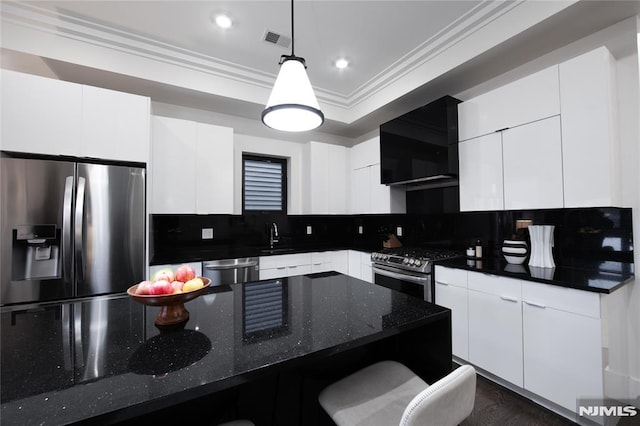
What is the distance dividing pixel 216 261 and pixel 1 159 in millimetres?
1712

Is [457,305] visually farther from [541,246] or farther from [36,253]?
[36,253]

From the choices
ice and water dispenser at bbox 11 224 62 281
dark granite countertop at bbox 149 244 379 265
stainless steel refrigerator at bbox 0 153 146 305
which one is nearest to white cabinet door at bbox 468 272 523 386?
dark granite countertop at bbox 149 244 379 265

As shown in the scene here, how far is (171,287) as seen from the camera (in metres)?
1.01

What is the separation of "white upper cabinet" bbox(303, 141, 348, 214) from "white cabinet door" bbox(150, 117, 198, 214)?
1507 millimetres

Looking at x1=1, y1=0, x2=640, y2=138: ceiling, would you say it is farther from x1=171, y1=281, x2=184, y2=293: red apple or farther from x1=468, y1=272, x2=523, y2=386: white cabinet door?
x1=171, y1=281, x2=184, y2=293: red apple

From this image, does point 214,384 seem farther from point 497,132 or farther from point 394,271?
point 497,132

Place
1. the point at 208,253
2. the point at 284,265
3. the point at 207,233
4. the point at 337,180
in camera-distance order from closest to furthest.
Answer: the point at 208,253
the point at 284,265
the point at 207,233
the point at 337,180

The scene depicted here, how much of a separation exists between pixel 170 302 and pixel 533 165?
2586mm

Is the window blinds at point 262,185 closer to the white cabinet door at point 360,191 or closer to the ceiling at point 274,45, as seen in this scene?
the ceiling at point 274,45

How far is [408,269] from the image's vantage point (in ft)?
8.56

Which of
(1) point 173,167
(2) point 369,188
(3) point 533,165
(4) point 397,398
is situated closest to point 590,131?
(3) point 533,165

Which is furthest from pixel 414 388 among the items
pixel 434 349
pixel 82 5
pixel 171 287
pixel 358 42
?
pixel 82 5

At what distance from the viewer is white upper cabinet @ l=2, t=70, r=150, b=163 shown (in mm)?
1958

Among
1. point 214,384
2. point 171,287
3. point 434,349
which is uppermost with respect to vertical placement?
point 171,287
